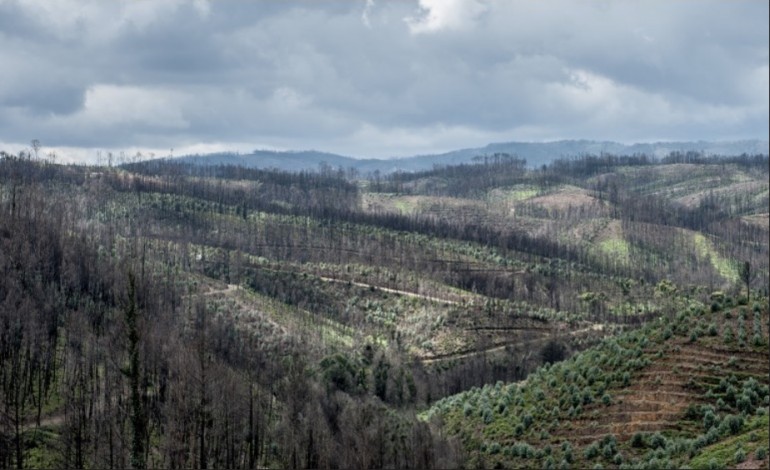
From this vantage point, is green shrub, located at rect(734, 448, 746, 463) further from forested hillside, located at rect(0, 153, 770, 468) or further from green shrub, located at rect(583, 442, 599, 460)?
green shrub, located at rect(583, 442, 599, 460)

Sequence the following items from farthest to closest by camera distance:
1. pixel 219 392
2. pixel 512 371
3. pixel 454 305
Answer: pixel 454 305, pixel 512 371, pixel 219 392

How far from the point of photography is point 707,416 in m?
55.4

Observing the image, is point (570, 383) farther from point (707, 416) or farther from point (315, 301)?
point (315, 301)

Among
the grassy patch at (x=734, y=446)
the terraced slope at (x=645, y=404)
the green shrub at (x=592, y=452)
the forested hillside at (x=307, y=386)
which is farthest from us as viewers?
the forested hillside at (x=307, y=386)

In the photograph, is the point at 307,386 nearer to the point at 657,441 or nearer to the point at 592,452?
the point at 592,452

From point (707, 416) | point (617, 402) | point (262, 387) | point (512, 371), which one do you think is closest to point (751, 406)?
point (707, 416)

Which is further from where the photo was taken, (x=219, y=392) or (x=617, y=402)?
(x=219, y=392)

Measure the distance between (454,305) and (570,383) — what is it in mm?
113486

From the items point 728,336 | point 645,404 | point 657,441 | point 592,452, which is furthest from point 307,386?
point 728,336

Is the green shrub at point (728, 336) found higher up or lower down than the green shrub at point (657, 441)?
higher up

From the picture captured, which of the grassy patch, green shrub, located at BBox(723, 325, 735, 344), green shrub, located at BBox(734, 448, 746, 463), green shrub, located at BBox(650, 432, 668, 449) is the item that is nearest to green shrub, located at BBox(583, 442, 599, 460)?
green shrub, located at BBox(650, 432, 668, 449)

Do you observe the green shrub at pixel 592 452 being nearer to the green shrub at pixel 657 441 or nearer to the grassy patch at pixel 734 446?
the green shrub at pixel 657 441

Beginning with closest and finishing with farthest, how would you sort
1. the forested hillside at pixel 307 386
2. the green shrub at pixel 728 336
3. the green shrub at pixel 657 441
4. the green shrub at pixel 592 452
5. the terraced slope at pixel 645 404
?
the green shrub at pixel 657 441 < the terraced slope at pixel 645 404 < the green shrub at pixel 592 452 < the forested hillside at pixel 307 386 < the green shrub at pixel 728 336

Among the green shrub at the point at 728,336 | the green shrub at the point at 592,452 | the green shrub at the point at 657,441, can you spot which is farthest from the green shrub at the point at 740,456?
the green shrub at the point at 728,336
